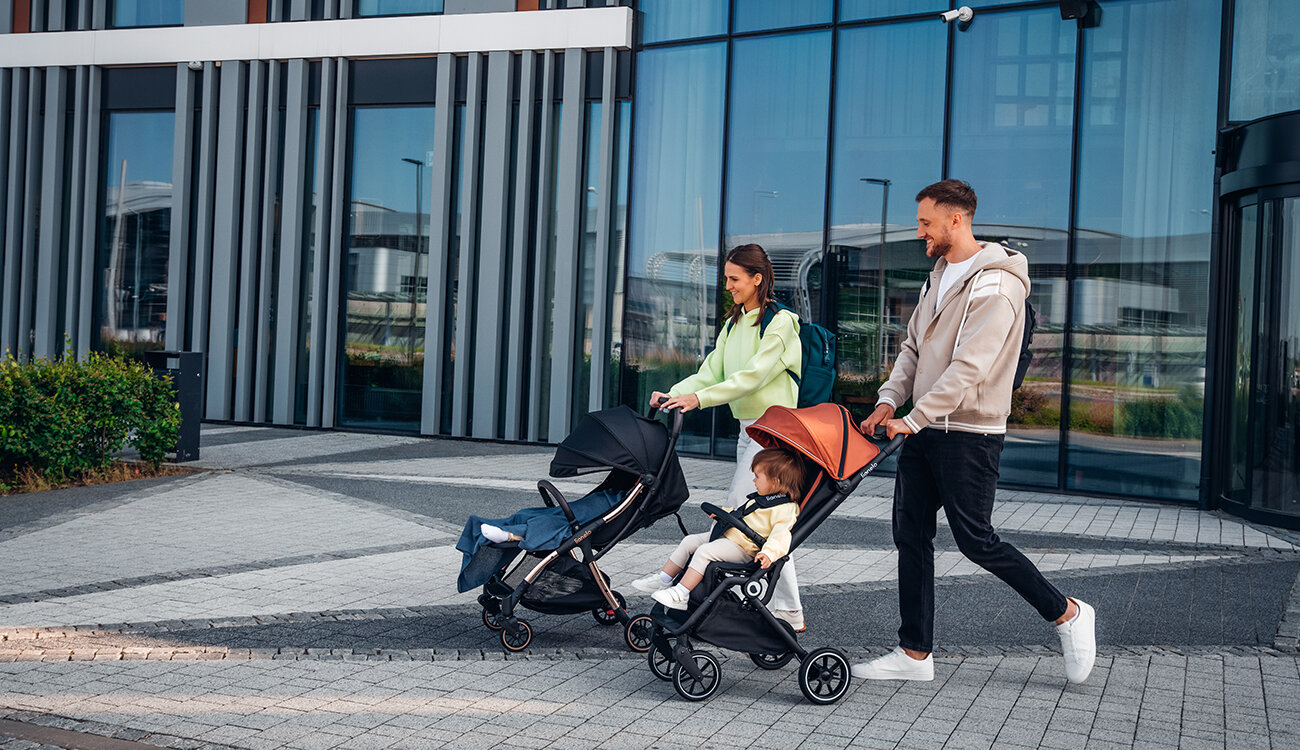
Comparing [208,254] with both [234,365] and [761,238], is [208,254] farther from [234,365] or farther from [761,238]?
[761,238]

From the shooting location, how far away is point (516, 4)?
15898mm

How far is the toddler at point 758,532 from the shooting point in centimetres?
470

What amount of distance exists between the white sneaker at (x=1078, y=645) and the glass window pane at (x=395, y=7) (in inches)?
536

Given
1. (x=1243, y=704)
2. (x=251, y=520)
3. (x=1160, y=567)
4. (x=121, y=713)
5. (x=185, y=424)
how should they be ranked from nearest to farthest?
(x=121, y=713) → (x=1243, y=704) → (x=1160, y=567) → (x=251, y=520) → (x=185, y=424)

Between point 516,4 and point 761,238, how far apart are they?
492 centimetres

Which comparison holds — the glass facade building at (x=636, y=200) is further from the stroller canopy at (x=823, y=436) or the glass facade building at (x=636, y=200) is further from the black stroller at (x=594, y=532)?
the black stroller at (x=594, y=532)

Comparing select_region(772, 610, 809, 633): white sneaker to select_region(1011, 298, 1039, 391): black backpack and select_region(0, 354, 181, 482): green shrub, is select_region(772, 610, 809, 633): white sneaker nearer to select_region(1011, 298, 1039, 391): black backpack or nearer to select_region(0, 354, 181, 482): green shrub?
select_region(1011, 298, 1039, 391): black backpack

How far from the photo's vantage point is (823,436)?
4.81 m

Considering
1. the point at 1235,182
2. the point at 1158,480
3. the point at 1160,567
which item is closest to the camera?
the point at 1160,567

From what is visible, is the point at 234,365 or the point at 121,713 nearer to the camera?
the point at 121,713

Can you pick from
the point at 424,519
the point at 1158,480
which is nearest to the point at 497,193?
the point at 424,519

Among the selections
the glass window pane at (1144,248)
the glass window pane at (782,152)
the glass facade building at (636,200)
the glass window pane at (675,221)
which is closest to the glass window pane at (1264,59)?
the glass facade building at (636,200)

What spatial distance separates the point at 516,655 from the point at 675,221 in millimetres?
9911

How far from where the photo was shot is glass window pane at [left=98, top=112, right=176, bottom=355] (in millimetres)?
17578
